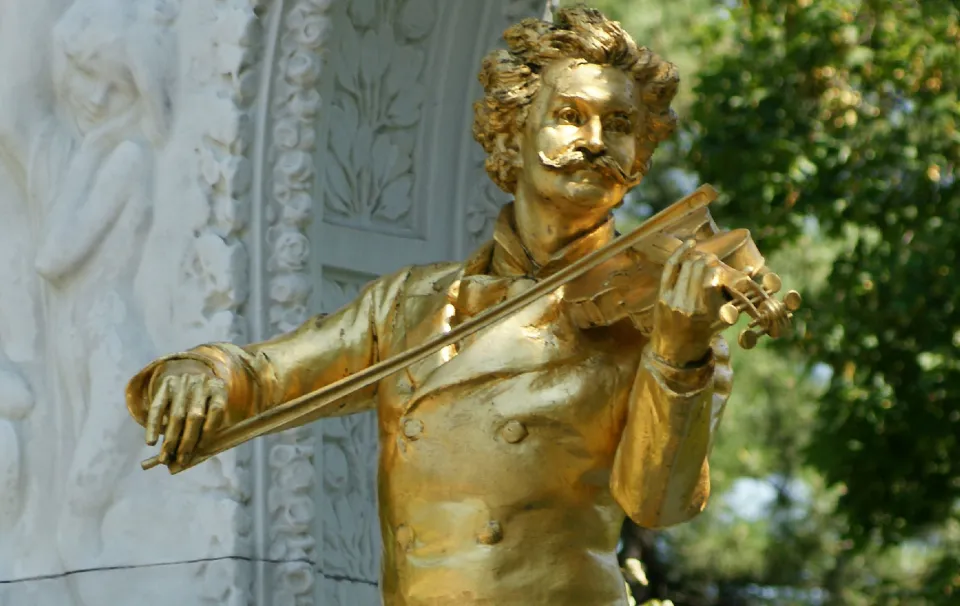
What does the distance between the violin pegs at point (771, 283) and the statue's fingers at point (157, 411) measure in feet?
3.82

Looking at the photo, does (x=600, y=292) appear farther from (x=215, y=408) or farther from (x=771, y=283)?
(x=215, y=408)

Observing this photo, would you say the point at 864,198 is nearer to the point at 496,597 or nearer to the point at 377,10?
the point at 377,10

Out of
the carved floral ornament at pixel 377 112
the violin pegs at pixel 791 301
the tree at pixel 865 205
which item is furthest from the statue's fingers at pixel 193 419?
the tree at pixel 865 205

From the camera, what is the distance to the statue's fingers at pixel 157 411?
5.47 metres

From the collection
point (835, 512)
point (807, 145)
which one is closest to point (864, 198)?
point (807, 145)

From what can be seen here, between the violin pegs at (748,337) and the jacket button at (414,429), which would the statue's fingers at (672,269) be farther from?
the jacket button at (414,429)

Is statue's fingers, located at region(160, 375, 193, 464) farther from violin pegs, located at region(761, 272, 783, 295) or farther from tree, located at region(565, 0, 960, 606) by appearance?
tree, located at region(565, 0, 960, 606)

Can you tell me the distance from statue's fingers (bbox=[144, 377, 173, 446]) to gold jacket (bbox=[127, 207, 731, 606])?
7 centimetres

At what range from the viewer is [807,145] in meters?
11.2

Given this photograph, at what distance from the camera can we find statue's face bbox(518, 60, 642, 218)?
5.57 metres

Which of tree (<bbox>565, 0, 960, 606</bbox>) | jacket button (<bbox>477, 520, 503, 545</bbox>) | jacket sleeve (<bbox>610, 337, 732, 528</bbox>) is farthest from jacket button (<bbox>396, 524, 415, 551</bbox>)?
tree (<bbox>565, 0, 960, 606</bbox>)

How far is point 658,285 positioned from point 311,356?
79 centimetres

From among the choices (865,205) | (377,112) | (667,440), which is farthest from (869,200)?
(667,440)

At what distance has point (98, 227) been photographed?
7266 millimetres
